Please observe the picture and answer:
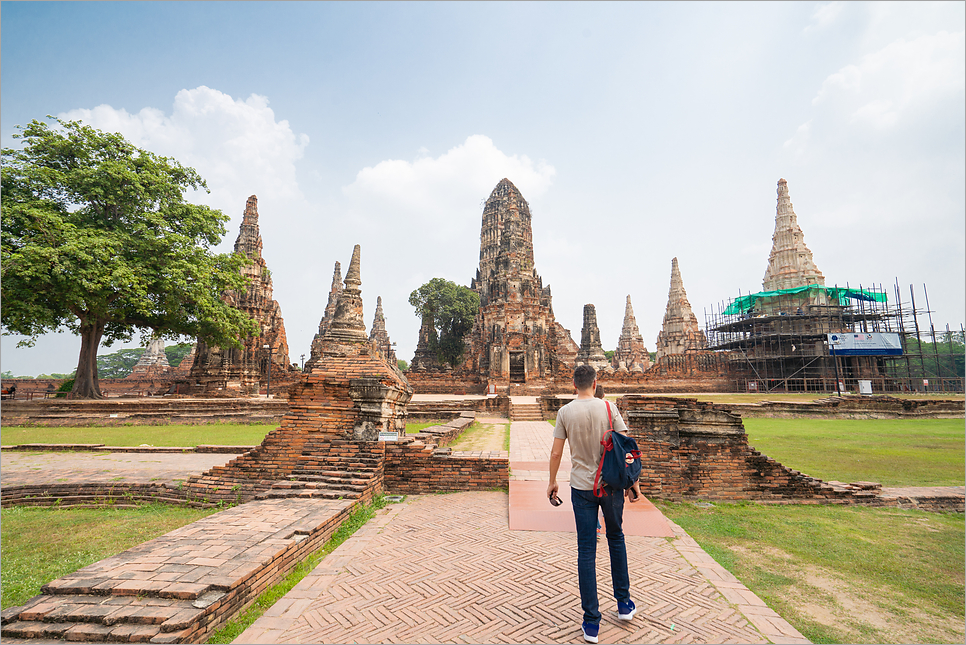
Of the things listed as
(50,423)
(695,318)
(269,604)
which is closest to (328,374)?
(269,604)

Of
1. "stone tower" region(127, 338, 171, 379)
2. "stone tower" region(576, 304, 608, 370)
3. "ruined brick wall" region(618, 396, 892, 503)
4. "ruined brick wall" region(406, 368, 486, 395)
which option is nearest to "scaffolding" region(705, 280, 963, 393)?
"stone tower" region(576, 304, 608, 370)

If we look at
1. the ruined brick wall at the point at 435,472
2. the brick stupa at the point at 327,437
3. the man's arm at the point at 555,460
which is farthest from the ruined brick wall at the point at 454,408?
the man's arm at the point at 555,460

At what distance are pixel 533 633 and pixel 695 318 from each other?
4075 centimetres

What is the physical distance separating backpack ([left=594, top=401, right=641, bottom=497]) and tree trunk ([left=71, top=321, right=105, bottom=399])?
74.7 feet

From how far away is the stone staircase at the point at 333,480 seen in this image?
5.34 metres

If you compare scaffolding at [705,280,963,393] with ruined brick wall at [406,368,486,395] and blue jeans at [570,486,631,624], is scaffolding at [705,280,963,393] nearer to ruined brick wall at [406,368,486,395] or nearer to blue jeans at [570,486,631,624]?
ruined brick wall at [406,368,486,395]

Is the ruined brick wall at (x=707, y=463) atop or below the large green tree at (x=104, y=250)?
below

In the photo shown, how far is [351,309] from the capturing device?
34.1 ft

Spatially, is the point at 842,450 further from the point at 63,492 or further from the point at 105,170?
the point at 105,170

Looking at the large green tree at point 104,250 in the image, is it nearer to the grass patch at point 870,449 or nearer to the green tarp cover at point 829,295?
the grass patch at point 870,449

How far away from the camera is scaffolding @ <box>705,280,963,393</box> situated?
94.4 ft

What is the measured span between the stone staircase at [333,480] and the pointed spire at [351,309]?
431 centimetres

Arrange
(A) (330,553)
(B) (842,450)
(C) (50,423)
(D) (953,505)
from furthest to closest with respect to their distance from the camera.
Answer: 1. (C) (50,423)
2. (B) (842,450)
3. (D) (953,505)
4. (A) (330,553)

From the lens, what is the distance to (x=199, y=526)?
4.19 metres
